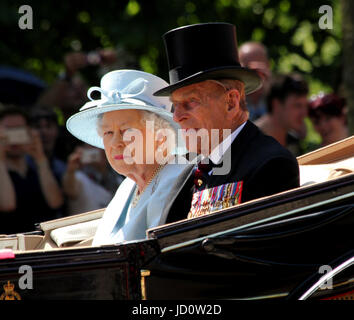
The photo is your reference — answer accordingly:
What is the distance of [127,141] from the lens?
11.3ft

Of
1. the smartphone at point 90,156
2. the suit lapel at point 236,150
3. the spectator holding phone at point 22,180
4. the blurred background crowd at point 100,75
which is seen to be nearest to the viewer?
the suit lapel at point 236,150

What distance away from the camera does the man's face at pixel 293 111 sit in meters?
5.39

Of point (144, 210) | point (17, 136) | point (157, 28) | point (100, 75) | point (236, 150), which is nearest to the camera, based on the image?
point (236, 150)

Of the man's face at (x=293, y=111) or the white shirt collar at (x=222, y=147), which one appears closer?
the white shirt collar at (x=222, y=147)

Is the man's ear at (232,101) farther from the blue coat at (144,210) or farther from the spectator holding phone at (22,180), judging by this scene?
the spectator holding phone at (22,180)

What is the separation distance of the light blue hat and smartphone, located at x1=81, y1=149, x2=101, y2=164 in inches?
74.0

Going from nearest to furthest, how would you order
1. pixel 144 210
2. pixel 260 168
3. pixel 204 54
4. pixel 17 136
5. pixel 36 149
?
pixel 260 168, pixel 204 54, pixel 144 210, pixel 17 136, pixel 36 149

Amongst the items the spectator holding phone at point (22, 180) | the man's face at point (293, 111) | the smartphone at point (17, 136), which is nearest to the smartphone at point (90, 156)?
the spectator holding phone at point (22, 180)

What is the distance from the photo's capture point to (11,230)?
5.23m

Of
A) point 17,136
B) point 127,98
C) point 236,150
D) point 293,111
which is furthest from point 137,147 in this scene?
point 293,111

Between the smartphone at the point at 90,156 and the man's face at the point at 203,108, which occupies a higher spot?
the smartphone at the point at 90,156

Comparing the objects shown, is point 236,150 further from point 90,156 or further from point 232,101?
point 90,156

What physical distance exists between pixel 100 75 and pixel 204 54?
12.4 ft

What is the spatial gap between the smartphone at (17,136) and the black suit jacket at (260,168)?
245 cm
